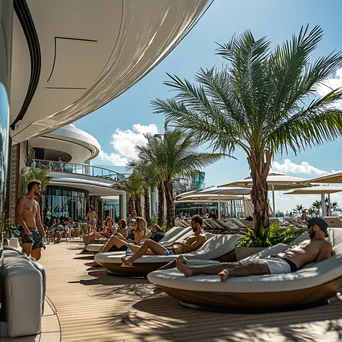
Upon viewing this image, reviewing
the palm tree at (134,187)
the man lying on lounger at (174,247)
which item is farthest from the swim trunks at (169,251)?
the palm tree at (134,187)

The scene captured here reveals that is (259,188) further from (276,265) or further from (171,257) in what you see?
(276,265)

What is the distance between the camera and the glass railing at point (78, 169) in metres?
25.4

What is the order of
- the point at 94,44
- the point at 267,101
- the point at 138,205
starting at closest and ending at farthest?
the point at 94,44 → the point at 267,101 → the point at 138,205

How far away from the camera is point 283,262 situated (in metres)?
4.68

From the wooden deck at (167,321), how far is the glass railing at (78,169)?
774 inches

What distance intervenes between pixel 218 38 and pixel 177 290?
585cm

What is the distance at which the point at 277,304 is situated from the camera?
427cm

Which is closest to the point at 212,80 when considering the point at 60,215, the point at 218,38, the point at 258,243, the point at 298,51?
→ the point at 218,38

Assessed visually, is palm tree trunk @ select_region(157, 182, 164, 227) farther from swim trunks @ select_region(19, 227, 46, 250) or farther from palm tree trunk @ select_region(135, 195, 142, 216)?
swim trunks @ select_region(19, 227, 46, 250)

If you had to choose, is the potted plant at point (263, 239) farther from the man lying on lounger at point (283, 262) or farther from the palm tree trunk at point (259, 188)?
the man lying on lounger at point (283, 262)

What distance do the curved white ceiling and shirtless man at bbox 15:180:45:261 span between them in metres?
2.03

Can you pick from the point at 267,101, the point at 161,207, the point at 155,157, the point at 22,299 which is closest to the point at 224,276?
the point at 22,299

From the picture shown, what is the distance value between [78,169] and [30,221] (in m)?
22.5

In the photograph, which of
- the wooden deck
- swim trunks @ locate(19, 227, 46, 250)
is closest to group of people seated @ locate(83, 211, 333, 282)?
the wooden deck
